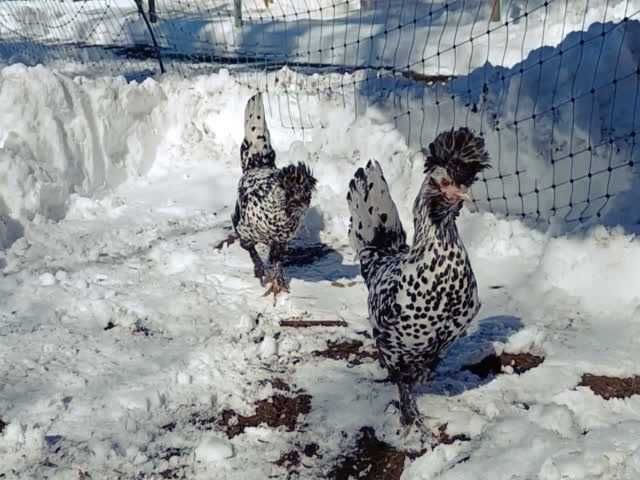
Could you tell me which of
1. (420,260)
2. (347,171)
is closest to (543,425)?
(420,260)

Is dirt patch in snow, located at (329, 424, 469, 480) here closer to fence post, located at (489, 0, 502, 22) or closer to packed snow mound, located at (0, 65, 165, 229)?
packed snow mound, located at (0, 65, 165, 229)

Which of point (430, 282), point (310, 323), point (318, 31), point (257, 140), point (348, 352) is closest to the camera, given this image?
point (430, 282)

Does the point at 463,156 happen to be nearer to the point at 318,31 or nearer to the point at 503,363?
the point at 503,363

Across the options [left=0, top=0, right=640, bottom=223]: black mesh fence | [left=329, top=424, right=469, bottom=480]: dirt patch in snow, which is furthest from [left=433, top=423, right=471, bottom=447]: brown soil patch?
[left=0, top=0, right=640, bottom=223]: black mesh fence

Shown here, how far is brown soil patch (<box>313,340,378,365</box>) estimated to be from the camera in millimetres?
4000

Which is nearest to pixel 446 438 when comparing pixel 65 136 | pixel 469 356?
pixel 469 356

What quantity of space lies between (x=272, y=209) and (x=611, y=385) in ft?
7.03

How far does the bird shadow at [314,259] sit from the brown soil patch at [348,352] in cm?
91

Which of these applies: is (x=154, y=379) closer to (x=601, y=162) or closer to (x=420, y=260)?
(x=420, y=260)

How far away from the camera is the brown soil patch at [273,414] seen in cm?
346

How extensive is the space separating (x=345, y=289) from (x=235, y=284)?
0.75 m

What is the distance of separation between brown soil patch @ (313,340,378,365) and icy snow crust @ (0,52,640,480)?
8 centimetres

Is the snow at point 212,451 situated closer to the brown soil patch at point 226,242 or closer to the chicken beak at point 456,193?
the chicken beak at point 456,193

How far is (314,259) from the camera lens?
538cm
